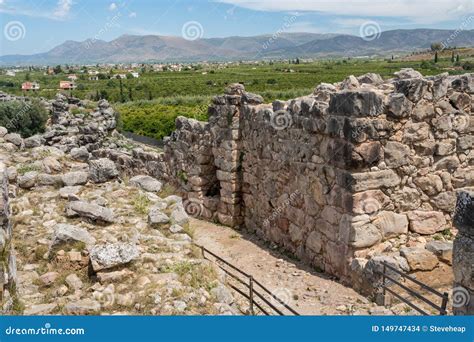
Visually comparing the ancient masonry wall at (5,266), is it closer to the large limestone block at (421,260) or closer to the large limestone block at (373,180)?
the large limestone block at (373,180)

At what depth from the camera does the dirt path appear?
23.5 ft

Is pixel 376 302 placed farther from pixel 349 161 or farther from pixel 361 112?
pixel 361 112

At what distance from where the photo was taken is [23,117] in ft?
70.0

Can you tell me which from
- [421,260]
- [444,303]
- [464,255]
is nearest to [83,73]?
[421,260]

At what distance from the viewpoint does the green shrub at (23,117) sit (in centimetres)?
2064

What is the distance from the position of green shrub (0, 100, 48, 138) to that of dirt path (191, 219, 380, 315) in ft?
42.1

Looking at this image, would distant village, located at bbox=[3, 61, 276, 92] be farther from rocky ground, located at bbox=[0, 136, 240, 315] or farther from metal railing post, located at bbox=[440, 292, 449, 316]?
metal railing post, located at bbox=[440, 292, 449, 316]

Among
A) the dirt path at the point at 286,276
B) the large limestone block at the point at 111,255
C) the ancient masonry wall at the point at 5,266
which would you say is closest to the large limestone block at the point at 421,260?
the dirt path at the point at 286,276

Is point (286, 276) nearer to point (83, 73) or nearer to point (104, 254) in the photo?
point (104, 254)

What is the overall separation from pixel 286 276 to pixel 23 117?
17239 millimetres

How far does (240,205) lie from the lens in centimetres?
1232

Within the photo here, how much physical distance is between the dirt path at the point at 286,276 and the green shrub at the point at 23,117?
12839 mm

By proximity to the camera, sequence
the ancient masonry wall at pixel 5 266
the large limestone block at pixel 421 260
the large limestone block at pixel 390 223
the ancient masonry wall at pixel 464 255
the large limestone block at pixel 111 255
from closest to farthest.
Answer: the ancient masonry wall at pixel 464 255
the ancient masonry wall at pixel 5 266
the large limestone block at pixel 111 255
the large limestone block at pixel 421 260
the large limestone block at pixel 390 223

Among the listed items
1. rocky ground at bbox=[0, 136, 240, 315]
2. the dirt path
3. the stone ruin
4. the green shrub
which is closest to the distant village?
the green shrub
